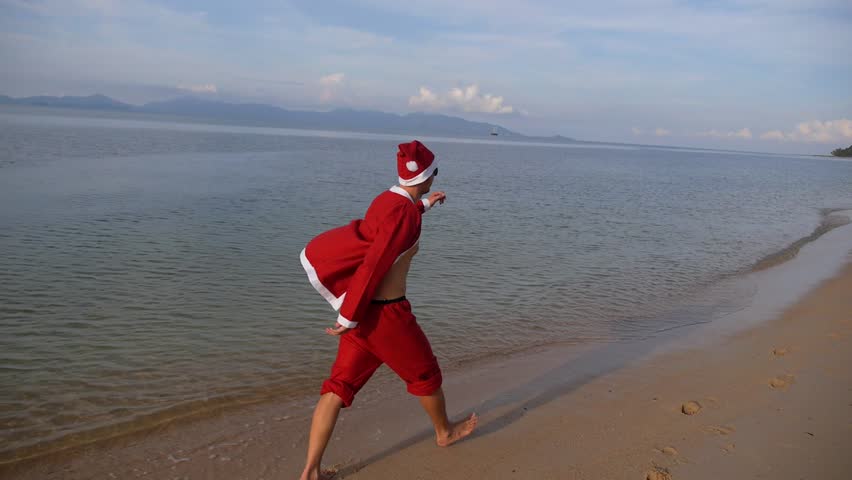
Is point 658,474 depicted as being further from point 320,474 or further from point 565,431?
point 320,474

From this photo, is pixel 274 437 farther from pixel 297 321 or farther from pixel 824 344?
pixel 824 344

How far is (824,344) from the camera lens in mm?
6531

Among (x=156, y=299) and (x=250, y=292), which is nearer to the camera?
(x=156, y=299)

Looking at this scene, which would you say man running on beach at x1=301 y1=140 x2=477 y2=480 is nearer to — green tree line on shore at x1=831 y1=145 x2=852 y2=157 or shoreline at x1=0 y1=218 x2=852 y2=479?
shoreline at x1=0 y1=218 x2=852 y2=479

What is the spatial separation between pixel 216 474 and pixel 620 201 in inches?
867

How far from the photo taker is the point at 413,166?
3527 millimetres

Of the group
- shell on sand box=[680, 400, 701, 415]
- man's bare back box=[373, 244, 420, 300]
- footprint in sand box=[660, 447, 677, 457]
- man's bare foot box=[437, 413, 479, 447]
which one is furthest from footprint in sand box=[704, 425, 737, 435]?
man's bare back box=[373, 244, 420, 300]

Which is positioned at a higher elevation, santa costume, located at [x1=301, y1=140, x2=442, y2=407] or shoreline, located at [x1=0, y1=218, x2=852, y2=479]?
santa costume, located at [x1=301, y1=140, x2=442, y2=407]

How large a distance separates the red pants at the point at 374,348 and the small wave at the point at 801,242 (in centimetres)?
1064

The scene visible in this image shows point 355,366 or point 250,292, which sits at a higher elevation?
point 355,366

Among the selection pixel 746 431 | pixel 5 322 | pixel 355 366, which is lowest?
pixel 5 322

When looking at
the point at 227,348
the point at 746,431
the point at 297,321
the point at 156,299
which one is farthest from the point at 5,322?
the point at 746,431

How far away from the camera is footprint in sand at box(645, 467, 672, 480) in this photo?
12.1 ft

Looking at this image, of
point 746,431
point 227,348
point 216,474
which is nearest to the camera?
point 216,474
